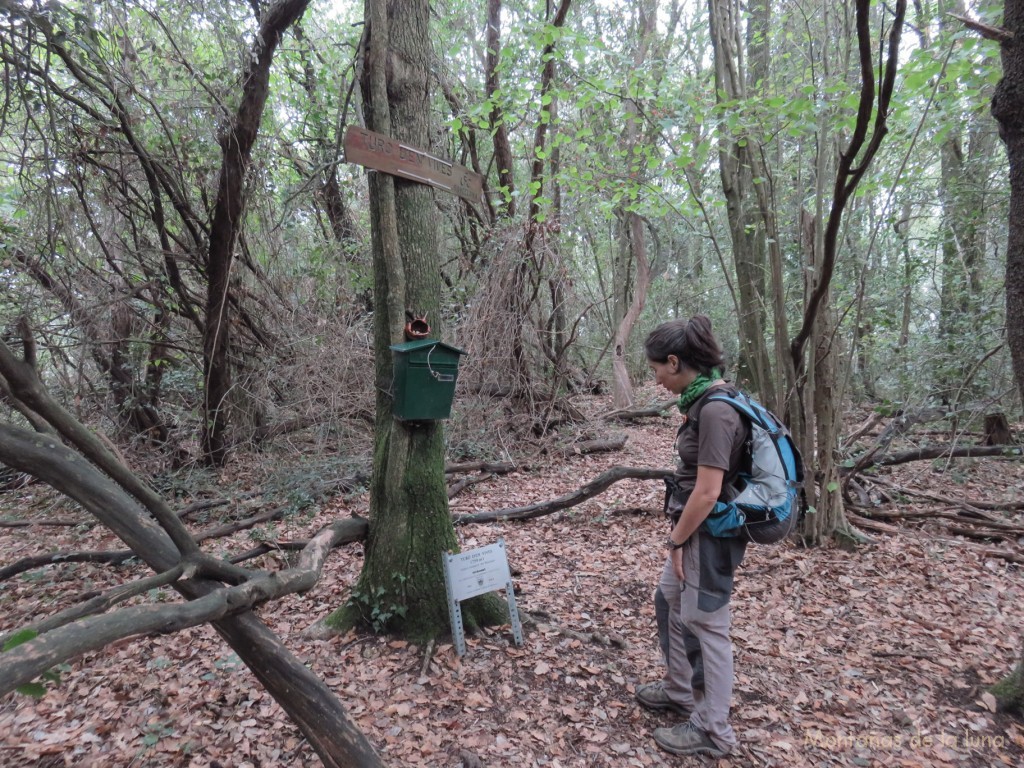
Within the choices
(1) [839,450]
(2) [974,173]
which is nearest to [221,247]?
(1) [839,450]

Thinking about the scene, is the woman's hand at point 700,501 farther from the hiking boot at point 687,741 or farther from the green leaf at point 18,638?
the green leaf at point 18,638

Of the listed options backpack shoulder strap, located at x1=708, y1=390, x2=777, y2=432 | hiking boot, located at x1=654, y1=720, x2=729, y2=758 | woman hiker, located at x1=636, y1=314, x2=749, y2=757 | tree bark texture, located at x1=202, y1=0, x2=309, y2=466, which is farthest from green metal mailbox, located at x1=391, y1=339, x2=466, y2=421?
tree bark texture, located at x1=202, y1=0, x2=309, y2=466

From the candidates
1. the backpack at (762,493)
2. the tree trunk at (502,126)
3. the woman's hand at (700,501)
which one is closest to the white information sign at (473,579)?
the woman's hand at (700,501)

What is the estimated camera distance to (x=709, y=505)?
2.24 metres

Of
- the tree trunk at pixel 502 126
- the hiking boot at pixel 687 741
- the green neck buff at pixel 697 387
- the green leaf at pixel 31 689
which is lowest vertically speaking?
the hiking boot at pixel 687 741

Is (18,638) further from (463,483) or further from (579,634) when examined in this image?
(463,483)

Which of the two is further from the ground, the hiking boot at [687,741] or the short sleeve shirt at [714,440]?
the short sleeve shirt at [714,440]

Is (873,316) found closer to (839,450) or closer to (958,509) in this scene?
(958,509)

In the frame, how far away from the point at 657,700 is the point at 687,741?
0.89 feet

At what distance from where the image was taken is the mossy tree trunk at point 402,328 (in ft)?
9.75

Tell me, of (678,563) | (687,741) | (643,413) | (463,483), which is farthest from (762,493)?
(643,413)

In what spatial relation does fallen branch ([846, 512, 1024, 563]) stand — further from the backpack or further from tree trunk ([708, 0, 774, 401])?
the backpack

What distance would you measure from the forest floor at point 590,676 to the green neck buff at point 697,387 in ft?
5.23

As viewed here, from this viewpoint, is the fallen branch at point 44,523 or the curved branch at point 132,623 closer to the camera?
the curved branch at point 132,623
